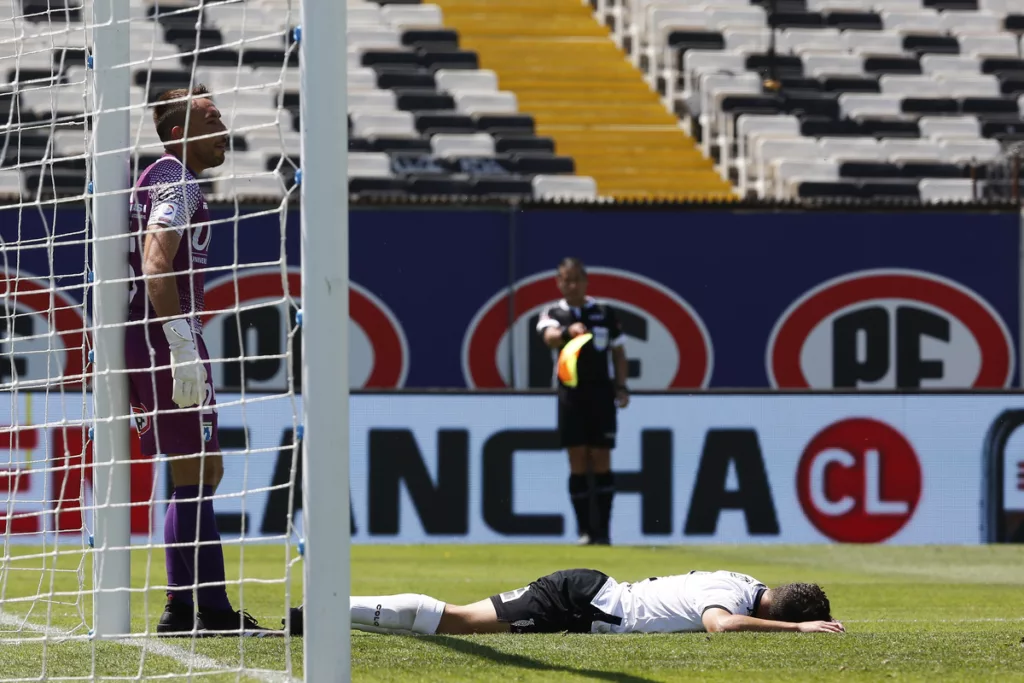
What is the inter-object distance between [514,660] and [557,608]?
110 centimetres

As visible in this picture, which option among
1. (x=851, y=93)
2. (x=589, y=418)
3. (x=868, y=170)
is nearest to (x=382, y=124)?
(x=868, y=170)

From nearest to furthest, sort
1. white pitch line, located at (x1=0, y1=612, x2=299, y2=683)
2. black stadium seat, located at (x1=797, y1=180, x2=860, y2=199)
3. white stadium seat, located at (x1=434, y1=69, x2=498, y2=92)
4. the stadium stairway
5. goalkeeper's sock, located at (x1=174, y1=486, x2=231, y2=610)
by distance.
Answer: white pitch line, located at (x1=0, y1=612, x2=299, y2=683), goalkeeper's sock, located at (x1=174, y1=486, x2=231, y2=610), black stadium seat, located at (x1=797, y1=180, x2=860, y2=199), the stadium stairway, white stadium seat, located at (x1=434, y1=69, x2=498, y2=92)

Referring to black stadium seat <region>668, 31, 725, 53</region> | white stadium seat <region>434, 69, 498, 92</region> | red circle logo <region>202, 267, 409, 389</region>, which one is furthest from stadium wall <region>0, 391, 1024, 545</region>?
black stadium seat <region>668, 31, 725, 53</region>

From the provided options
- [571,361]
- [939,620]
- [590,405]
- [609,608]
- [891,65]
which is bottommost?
[939,620]

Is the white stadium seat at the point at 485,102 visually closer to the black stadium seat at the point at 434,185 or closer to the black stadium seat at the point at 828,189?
the black stadium seat at the point at 434,185

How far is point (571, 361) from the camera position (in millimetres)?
11219

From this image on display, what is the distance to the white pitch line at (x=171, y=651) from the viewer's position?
439cm

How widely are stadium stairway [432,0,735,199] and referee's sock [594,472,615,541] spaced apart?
6.04m

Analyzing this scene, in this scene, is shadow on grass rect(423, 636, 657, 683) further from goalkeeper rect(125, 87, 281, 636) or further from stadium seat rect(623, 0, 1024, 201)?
stadium seat rect(623, 0, 1024, 201)

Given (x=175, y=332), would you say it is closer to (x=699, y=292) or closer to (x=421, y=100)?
(x=699, y=292)

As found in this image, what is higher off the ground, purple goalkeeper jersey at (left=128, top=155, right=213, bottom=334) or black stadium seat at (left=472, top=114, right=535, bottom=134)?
black stadium seat at (left=472, top=114, right=535, bottom=134)

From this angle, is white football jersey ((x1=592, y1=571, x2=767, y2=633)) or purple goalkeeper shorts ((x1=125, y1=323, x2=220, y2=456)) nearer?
purple goalkeeper shorts ((x1=125, y1=323, x2=220, y2=456))

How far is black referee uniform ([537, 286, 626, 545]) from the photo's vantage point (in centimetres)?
1109

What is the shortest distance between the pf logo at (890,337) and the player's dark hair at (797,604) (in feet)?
23.8
